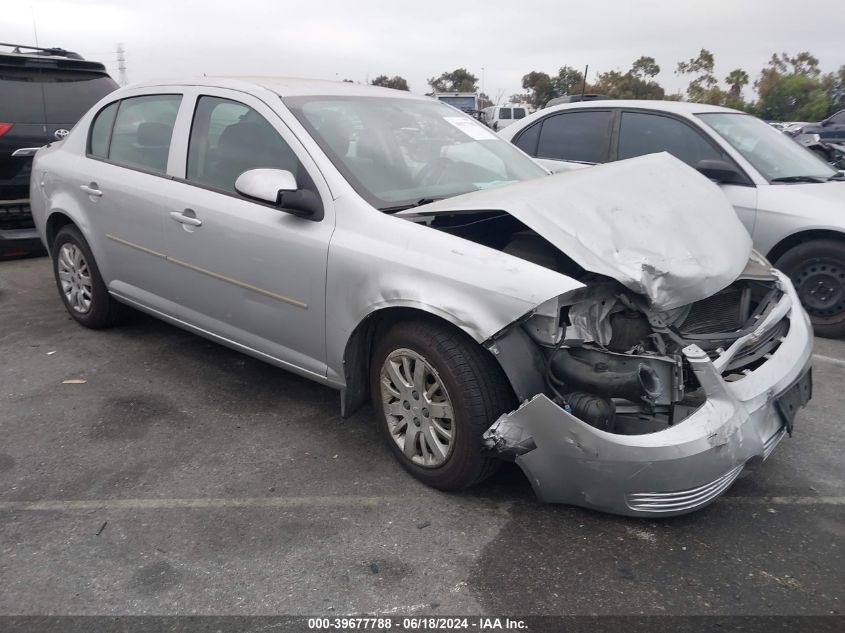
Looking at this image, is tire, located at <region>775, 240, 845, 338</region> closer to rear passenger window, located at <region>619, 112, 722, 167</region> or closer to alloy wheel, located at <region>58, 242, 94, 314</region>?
rear passenger window, located at <region>619, 112, 722, 167</region>

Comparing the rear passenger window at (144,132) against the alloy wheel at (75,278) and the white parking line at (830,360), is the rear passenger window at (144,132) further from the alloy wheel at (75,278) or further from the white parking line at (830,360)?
the white parking line at (830,360)

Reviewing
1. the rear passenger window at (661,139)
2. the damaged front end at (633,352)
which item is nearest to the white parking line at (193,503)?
the damaged front end at (633,352)

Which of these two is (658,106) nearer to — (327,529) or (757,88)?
(327,529)

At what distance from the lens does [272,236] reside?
11.3 feet

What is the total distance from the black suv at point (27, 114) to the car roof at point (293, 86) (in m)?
2.81

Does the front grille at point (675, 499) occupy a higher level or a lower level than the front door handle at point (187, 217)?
lower

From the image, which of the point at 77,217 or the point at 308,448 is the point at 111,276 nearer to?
the point at 77,217

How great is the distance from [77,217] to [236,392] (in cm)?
174

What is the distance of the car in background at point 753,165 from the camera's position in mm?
5137

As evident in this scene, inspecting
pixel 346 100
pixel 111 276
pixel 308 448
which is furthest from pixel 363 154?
pixel 111 276

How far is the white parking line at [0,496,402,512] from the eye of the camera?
3014mm

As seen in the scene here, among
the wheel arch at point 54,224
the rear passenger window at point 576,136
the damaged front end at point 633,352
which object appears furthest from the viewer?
the rear passenger window at point 576,136

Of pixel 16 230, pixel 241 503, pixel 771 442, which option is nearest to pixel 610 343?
pixel 771 442

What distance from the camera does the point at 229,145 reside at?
382cm
